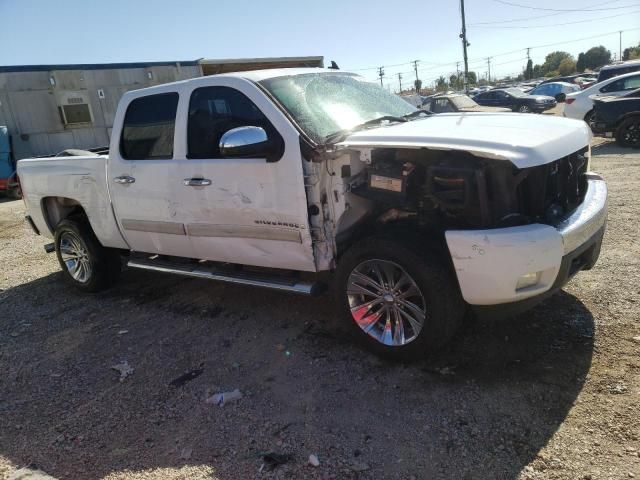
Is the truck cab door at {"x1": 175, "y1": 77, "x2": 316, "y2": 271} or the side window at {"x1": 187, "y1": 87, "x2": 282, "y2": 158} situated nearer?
the truck cab door at {"x1": 175, "y1": 77, "x2": 316, "y2": 271}

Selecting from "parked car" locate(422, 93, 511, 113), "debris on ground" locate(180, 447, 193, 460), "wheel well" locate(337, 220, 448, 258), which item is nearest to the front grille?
"wheel well" locate(337, 220, 448, 258)

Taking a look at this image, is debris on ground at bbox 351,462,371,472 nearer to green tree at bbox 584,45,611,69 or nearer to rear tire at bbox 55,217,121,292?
rear tire at bbox 55,217,121,292

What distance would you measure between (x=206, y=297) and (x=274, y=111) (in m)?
2.23

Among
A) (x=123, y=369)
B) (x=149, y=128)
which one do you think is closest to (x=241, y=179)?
(x=149, y=128)

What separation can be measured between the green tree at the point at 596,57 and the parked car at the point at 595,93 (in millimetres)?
68199

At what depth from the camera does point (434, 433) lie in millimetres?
2762

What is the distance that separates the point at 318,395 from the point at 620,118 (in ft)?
37.1

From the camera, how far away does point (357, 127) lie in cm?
381

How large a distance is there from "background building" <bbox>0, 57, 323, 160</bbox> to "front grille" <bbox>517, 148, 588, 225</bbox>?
16507 mm

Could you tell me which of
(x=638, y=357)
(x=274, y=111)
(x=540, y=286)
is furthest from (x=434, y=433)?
(x=274, y=111)

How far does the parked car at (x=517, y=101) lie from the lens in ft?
79.6

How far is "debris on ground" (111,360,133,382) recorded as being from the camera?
3.76 m

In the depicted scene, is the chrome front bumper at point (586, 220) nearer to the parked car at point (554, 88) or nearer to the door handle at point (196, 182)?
the door handle at point (196, 182)

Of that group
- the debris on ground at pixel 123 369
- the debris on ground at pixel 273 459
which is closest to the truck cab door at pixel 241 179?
the debris on ground at pixel 123 369
